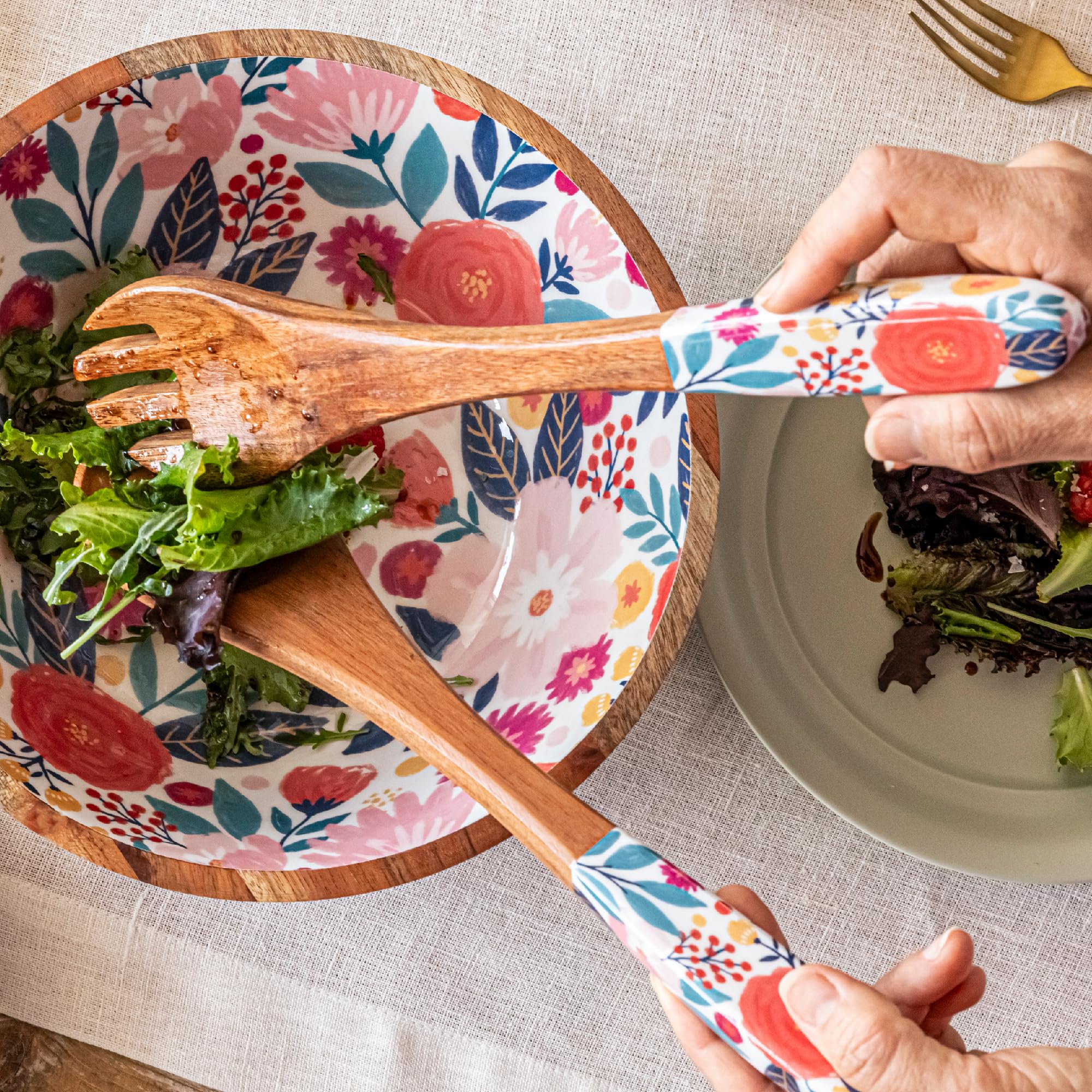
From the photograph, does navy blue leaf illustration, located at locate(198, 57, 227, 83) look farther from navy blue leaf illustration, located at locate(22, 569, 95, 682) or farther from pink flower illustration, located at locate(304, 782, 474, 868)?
pink flower illustration, located at locate(304, 782, 474, 868)

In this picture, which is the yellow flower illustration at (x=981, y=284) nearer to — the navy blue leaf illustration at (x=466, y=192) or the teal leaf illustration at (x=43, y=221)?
the navy blue leaf illustration at (x=466, y=192)

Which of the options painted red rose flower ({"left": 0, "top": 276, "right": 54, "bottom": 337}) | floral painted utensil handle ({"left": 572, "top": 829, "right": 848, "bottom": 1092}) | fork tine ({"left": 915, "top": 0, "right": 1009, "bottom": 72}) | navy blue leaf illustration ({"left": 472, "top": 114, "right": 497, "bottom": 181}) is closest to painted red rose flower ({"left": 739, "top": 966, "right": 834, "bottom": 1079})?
floral painted utensil handle ({"left": 572, "top": 829, "right": 848, "bottom": 1092})

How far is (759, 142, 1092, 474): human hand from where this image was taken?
→ 621mm

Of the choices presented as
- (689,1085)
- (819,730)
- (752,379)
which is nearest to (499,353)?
(752,379)

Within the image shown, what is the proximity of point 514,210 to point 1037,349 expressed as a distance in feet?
1.75

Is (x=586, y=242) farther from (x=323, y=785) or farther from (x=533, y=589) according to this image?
(x=323, y=785)

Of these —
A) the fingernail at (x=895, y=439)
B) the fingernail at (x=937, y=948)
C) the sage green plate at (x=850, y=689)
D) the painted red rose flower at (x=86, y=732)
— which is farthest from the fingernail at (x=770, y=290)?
the painted red rose flower at (x=86, y=732)

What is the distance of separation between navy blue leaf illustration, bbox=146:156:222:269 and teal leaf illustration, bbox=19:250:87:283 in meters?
0.08

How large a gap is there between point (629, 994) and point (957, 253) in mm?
793

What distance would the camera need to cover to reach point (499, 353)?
69cm

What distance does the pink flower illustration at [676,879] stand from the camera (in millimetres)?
646

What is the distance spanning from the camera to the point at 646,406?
937mm

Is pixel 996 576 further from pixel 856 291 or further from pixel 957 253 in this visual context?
pixel 856 291

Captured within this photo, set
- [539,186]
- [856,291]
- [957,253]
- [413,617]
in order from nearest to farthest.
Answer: [856,291] < [957,253] < [539,186] < [413,617]
